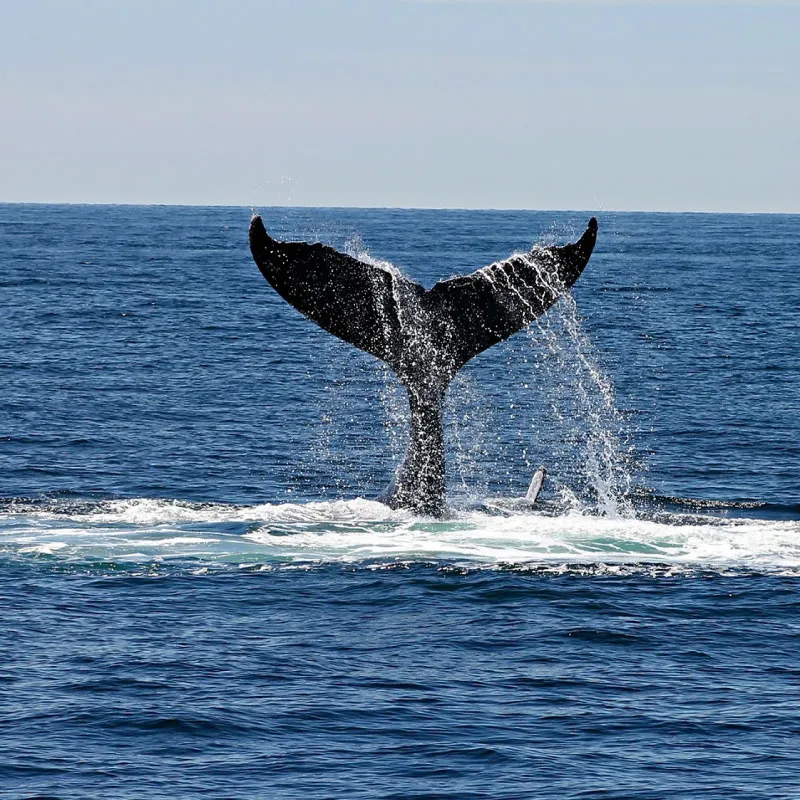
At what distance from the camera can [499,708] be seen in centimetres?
1241

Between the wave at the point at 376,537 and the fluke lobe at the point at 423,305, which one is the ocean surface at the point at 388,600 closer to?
the wave at the point at 376,537

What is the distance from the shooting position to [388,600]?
49.4 ft

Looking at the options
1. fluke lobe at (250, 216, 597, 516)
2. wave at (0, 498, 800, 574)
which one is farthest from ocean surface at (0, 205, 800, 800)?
fluke lobe at (250, 216, 597, 516)

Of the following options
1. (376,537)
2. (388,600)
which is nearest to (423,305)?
(376,537)

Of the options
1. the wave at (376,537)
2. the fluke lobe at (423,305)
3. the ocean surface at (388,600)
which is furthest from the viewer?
the wave at (376,537)

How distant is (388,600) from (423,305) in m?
2.84

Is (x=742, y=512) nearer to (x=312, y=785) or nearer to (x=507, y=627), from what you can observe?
(x=507, y=627)

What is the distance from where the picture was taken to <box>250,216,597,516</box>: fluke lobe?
49.9 feet

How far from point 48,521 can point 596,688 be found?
288 inches

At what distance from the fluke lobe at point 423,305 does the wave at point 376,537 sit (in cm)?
97

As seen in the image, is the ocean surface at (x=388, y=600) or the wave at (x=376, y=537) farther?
the wave at (x=376, y=537)

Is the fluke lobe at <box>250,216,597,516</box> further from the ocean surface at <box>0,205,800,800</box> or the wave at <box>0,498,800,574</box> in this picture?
the ocean surface at <box>0,205,800,800</box>

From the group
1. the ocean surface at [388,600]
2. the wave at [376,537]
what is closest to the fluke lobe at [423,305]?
the wave at [376,537]

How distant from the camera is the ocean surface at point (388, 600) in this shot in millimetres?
11438
